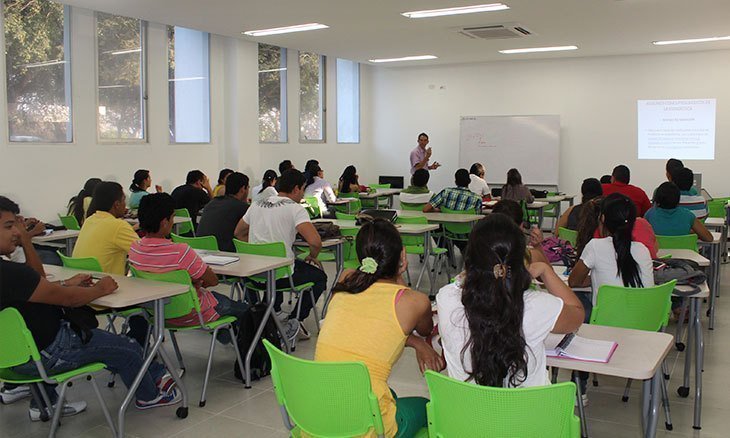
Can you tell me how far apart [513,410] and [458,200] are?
19.7 feet

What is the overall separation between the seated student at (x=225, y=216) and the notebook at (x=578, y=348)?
3.54 metres

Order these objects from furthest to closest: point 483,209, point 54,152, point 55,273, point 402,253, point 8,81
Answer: point 483,209, point 54,152, point 8,81, point 55,273, point 402,253

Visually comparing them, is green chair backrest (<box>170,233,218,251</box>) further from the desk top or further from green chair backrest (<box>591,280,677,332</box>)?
green chair backrest (<box>591,280,677,332</box>)

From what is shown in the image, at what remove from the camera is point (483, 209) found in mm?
8625

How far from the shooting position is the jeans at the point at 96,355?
3.26 meters

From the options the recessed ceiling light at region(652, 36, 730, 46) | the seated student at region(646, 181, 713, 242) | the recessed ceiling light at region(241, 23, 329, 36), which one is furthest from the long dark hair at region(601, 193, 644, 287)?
the recessed ceiling light at region(652, 36, 730, 46)

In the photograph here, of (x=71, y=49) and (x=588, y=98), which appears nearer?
(x=71, y=49)

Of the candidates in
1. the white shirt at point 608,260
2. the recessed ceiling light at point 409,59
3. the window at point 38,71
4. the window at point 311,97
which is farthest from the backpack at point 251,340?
the recessed ceiling light at point 409,59

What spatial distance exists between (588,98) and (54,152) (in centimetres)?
881

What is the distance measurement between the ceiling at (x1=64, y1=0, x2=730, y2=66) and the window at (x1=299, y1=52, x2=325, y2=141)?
3.27 feet

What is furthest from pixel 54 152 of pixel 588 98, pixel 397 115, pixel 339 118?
pixel 588 98

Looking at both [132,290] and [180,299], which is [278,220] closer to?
[180,299]

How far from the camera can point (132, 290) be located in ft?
11.9

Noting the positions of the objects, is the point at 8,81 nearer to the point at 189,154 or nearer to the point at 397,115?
the point at 189,154
